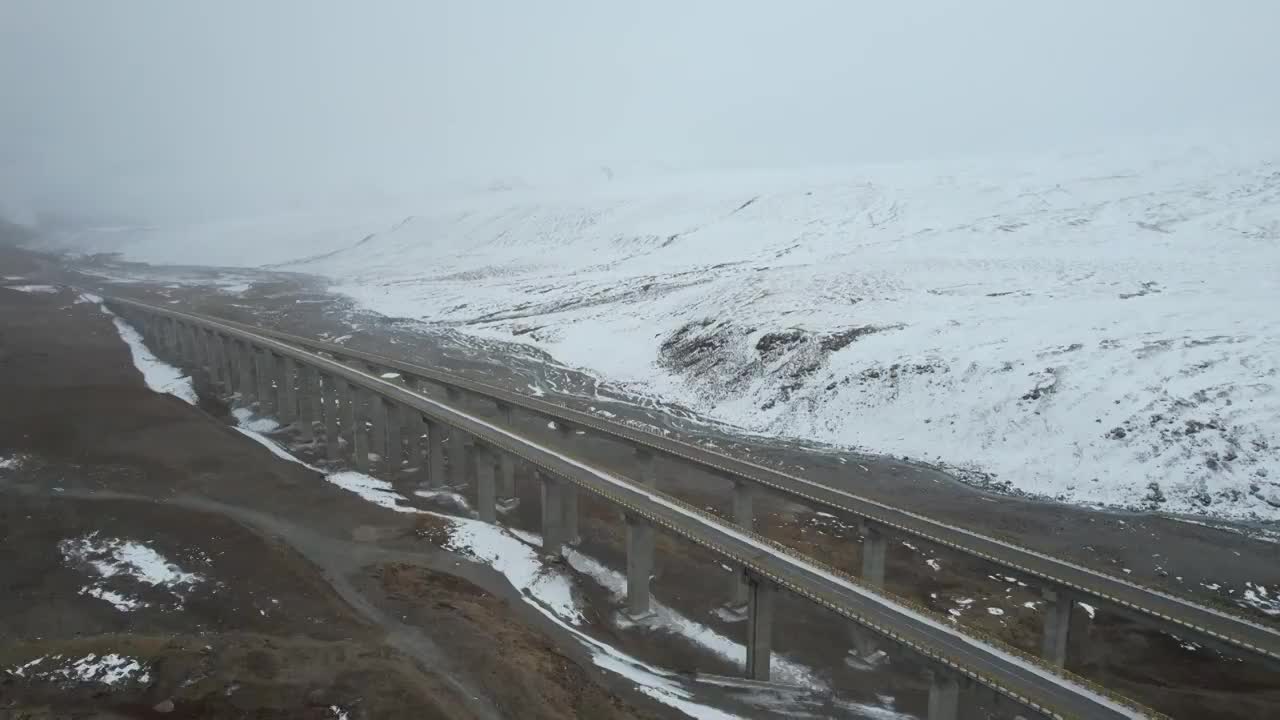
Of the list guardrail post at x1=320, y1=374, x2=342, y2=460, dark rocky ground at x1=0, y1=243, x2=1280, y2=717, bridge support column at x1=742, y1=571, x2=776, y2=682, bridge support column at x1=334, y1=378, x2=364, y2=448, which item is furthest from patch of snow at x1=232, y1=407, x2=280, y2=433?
bridge support column at x1=742, y1=571, x2=776, y2=682

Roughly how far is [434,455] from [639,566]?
17055 mm

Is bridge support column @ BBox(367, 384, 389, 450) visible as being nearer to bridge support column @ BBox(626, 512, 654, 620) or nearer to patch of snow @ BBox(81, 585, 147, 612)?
patch of snow @ BBox(81, 585, 147, 612)

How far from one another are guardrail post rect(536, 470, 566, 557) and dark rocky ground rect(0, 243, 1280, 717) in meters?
1.72

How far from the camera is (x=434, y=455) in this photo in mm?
A: 36312

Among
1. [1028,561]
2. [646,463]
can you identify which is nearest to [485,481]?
[646,463]

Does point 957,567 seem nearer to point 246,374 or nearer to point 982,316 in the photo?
point 982,316

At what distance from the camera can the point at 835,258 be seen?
8156 centimetres

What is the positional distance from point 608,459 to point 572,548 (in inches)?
458

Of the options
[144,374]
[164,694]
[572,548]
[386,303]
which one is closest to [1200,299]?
[572,548]

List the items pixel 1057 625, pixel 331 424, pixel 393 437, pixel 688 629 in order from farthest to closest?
pixel 331 424 < pixel 393 437 < pixel 688 629 < pixel 1057 625

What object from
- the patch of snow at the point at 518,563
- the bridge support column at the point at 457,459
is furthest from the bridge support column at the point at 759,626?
the bridge support column at the point at 457,459

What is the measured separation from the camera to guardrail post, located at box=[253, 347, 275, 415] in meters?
53.0

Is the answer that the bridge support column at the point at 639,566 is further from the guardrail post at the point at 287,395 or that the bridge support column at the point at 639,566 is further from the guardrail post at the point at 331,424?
the guardrail post at the point at 287,395

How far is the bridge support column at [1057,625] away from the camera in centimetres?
2017
